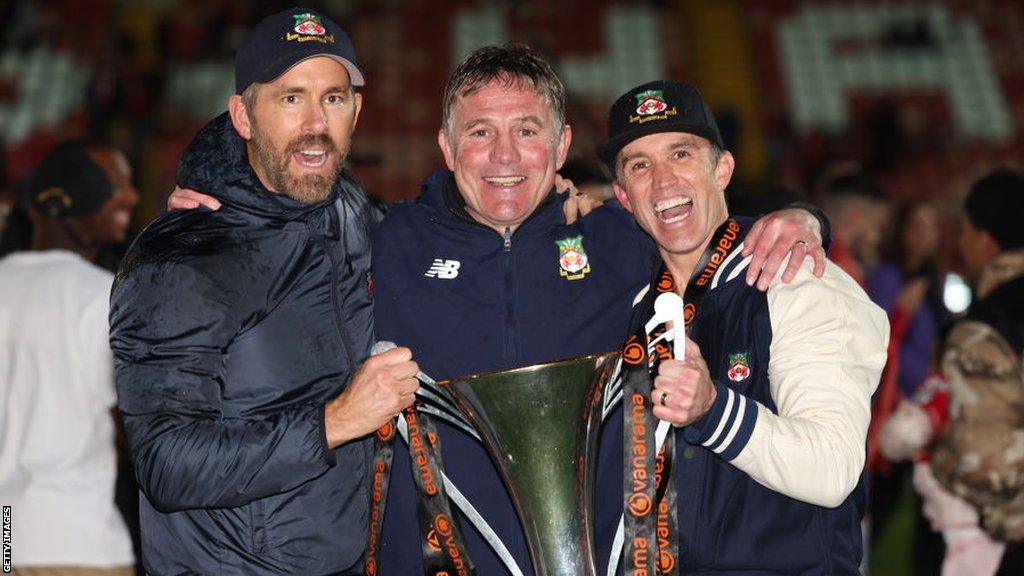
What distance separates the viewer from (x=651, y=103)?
139 inches

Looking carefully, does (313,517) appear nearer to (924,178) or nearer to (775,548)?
(775,548)

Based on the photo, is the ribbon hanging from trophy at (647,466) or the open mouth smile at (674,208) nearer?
the ribbon hanging from trophy at (647,466)

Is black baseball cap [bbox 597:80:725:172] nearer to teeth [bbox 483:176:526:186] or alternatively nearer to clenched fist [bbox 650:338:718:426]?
teeth [bbox 483:176:526:186]

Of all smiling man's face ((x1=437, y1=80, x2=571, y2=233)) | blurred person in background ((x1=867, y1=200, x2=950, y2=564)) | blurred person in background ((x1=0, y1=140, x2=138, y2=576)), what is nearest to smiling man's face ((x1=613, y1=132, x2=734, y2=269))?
smiling man's face ((x1=437, y1=80, x2=571, y2=233))

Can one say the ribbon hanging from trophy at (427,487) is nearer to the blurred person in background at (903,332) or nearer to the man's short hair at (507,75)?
the man's short hair at (507,75)

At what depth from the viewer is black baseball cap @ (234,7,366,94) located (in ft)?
11.4

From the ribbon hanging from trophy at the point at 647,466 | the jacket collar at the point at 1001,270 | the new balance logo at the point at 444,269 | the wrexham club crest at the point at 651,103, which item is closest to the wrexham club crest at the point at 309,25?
the new balance logo at the point at 444,269

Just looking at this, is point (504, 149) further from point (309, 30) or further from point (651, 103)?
point (309, 30)

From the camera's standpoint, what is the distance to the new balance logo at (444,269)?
12.4 feet

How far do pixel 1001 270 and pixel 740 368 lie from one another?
2.23 metres

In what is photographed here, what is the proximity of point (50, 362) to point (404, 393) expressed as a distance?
1865mm

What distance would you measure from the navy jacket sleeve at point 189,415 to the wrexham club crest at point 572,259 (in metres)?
0.88

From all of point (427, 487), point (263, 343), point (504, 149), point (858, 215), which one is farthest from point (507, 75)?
point (858, 215)

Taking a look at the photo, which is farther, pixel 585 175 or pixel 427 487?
pixel 585 175
